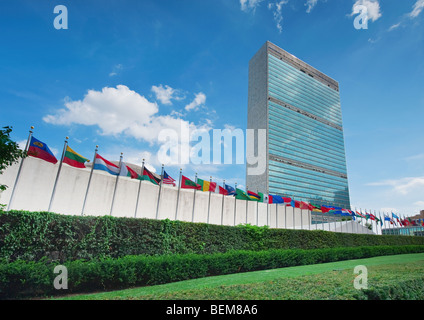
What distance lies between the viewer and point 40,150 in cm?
1277

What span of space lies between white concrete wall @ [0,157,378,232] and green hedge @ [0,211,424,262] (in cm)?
538

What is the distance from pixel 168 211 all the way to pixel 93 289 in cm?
1182

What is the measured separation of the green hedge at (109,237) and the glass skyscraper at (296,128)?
8111 cm

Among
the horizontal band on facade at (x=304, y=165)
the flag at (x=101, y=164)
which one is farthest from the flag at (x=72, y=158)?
the horizontal band on facade at (x=304, y=165)

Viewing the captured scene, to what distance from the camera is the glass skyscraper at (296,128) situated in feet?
333

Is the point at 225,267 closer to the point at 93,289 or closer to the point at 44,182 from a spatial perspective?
the point at 93,289

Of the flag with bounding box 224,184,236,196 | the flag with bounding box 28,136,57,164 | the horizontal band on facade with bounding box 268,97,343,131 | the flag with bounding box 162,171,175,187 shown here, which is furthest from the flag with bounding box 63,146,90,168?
the horizontal band on facade with bounding box 268,97,343,131

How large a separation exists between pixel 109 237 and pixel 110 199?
25.8 feet

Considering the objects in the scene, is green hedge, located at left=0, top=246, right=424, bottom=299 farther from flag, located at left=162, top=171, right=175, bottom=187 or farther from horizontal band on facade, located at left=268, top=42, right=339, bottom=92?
horizontal band on facade, located at left=268, top=42, right=339, bottom=92

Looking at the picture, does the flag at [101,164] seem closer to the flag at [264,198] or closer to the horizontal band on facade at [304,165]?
the flag at [264,198]

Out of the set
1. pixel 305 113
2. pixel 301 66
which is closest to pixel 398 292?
pixel 305 113

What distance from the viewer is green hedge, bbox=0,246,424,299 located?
26.2 ft

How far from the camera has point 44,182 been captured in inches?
617
